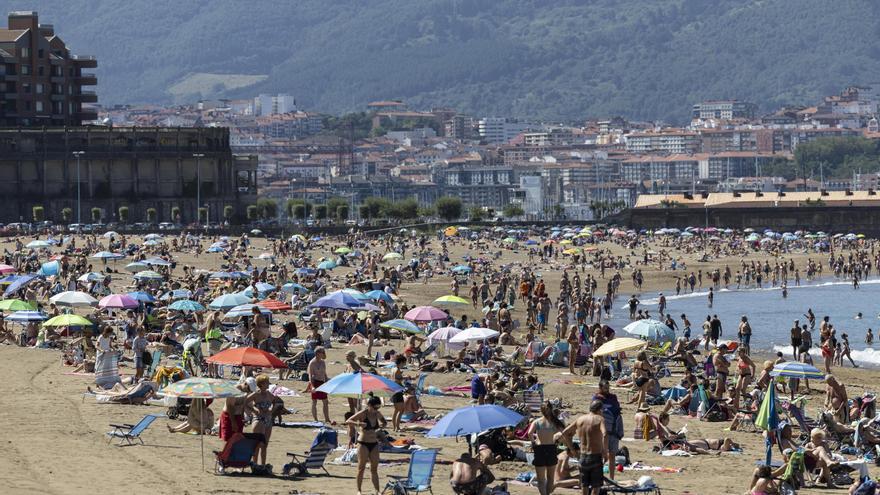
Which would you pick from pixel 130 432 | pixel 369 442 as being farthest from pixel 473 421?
pixel 130 432

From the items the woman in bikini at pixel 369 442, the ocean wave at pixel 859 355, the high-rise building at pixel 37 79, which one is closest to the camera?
the woman in bikini at pixel 369 442

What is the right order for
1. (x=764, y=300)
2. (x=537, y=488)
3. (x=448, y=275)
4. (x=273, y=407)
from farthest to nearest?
(x=448, y=275), (x=764, y=300), (x=273, y=407), (x=537, y=488)

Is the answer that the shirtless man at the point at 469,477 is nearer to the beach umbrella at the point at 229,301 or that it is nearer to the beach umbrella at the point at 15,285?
the beach umbrella at the point at 229,301

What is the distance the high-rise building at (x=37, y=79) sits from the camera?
9212cm

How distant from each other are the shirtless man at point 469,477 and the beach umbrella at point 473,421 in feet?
2.35

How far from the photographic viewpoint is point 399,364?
20.0 m

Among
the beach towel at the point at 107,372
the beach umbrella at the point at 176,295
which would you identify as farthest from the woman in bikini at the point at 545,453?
the beach umbrella at the point at 176,295

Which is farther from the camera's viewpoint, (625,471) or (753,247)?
(753,247)

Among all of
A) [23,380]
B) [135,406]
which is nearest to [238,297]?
[23,380]

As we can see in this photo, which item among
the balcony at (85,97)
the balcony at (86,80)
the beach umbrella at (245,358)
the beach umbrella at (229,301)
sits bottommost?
the beach umbrella at (229,301)

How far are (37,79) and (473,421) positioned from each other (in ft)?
273

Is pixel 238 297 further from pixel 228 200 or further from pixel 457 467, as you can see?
pixel 228 200

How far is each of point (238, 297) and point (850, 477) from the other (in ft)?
49.9

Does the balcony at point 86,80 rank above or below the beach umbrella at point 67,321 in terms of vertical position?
above
